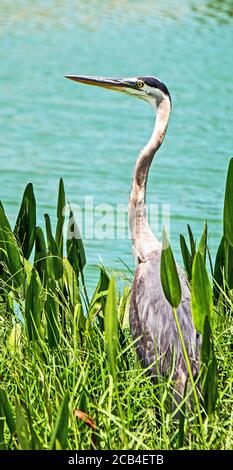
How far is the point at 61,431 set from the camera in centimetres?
290

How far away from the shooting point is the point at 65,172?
30.5ft

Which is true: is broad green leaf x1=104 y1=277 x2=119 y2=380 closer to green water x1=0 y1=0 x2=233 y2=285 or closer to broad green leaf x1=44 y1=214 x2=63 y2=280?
broad green leaf x1=44 y1=214 x2=63 y2=280

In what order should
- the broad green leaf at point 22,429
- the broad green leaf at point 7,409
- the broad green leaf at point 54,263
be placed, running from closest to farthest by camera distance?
1. the broad green leaf at point 22,429
2. the broad green leaf at point 7,409
3. the broad green leaf at point 54,263

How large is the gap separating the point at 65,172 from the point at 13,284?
192 inches

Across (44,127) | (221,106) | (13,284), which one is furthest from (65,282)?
(221,106)

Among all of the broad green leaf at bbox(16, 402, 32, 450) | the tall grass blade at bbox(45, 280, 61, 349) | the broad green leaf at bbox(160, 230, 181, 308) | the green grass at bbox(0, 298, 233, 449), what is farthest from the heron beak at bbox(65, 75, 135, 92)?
the broad green leaf at bbox(16, 402, 32, 450)

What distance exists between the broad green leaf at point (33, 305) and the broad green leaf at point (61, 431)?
859 mm

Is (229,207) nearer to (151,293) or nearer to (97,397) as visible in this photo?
(151,293)

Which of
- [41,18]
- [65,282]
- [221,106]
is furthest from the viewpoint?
[41,18]

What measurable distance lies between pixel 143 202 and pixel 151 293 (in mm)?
661

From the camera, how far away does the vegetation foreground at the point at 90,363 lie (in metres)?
3.30

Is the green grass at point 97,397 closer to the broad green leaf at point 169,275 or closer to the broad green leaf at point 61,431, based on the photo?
the broad green leaf at point 61,431

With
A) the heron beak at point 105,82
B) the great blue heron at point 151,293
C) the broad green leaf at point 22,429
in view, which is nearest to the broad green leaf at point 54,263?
the great blue heron at point 151,293
